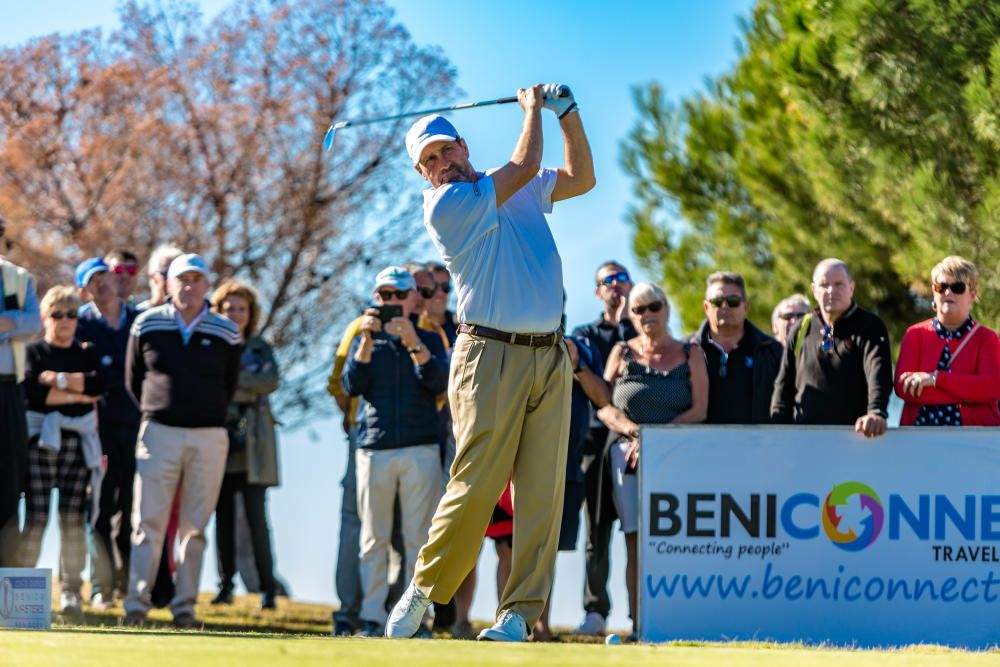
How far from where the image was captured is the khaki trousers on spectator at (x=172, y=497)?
931 centimetres

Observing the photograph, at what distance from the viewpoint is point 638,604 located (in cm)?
825

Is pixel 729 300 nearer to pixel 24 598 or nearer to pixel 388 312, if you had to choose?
pixel 388 312

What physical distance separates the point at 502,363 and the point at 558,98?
42.3 inches

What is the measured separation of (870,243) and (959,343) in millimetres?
9277

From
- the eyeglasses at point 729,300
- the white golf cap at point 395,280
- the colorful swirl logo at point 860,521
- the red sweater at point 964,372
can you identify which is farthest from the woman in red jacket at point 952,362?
the white golf cap at point 395,280

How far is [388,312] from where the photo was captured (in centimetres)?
926

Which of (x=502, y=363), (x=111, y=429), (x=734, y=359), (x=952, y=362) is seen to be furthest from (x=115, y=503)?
(x=952, y=362)

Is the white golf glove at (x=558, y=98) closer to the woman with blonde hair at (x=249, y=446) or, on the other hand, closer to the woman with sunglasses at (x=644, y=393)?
the woman with sunglasses at (x=644, y=393)

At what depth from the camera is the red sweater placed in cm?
816

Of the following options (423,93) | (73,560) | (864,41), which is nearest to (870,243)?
(864,41)

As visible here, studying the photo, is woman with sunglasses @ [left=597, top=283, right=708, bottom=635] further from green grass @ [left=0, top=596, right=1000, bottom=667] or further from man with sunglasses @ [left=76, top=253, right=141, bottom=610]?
man with sunglasses @ [left=76, top=253, right=141, bottom=610]

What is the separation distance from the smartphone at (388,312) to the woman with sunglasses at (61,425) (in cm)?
197

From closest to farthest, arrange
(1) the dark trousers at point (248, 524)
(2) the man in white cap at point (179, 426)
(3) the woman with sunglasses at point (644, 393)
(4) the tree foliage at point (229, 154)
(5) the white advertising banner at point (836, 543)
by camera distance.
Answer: (5) the white advertising banner at point (836, 543) → (3) the woman with sunglasses at point (644, 393) → (2) the man in white cap at point (179, 426) → (1) the dark trousers at point (248, 524) → (4) the tree foliage at point (229, 154)

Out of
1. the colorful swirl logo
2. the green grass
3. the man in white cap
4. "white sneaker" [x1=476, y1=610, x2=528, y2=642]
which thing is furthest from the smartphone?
the green grass
